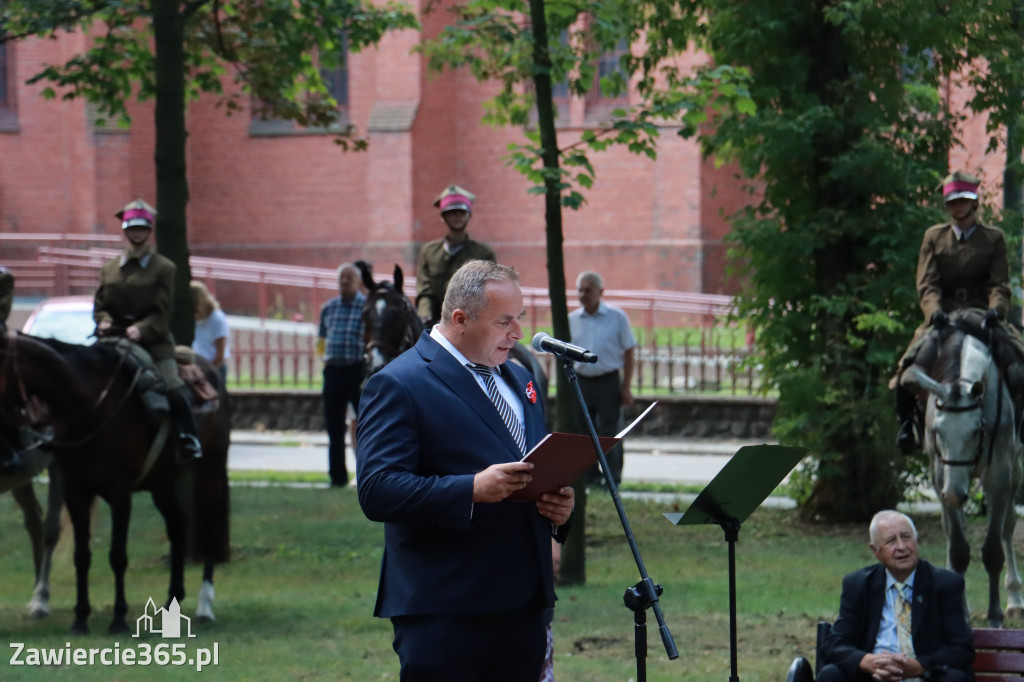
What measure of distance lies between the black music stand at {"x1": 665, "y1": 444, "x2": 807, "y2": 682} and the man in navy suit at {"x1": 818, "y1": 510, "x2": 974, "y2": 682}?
1500mm

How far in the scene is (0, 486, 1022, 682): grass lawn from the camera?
852cm

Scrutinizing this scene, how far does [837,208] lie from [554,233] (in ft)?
14.6

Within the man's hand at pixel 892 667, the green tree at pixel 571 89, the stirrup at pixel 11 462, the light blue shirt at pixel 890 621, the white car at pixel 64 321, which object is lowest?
the man's hand at pixel 892 667

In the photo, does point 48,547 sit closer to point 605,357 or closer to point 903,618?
point 903,618

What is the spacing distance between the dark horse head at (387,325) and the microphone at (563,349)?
7.04m

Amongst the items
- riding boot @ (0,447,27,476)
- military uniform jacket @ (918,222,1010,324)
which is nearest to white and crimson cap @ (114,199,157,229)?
riding boot @ (0,447,27,476)

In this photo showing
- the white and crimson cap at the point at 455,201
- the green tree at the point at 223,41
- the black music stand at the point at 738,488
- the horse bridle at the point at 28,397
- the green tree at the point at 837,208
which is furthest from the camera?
the green tree at the point at 223,41

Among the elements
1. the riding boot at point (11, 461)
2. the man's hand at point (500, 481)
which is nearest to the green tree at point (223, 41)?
the riding boot at point (11, 461)

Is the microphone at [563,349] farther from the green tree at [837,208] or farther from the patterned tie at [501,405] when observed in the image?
the green tree at [837,208]

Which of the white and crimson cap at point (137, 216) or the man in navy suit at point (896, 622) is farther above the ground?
the white and crimson cap at point (137, 216)

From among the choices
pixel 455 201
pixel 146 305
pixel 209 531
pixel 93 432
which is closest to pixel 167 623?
pixel 209 531

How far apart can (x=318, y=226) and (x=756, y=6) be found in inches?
955

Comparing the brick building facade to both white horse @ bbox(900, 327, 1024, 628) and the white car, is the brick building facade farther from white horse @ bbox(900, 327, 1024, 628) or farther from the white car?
white horse @ bbox(900, 327, 1024, 628)

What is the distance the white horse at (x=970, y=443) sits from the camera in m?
9.64
